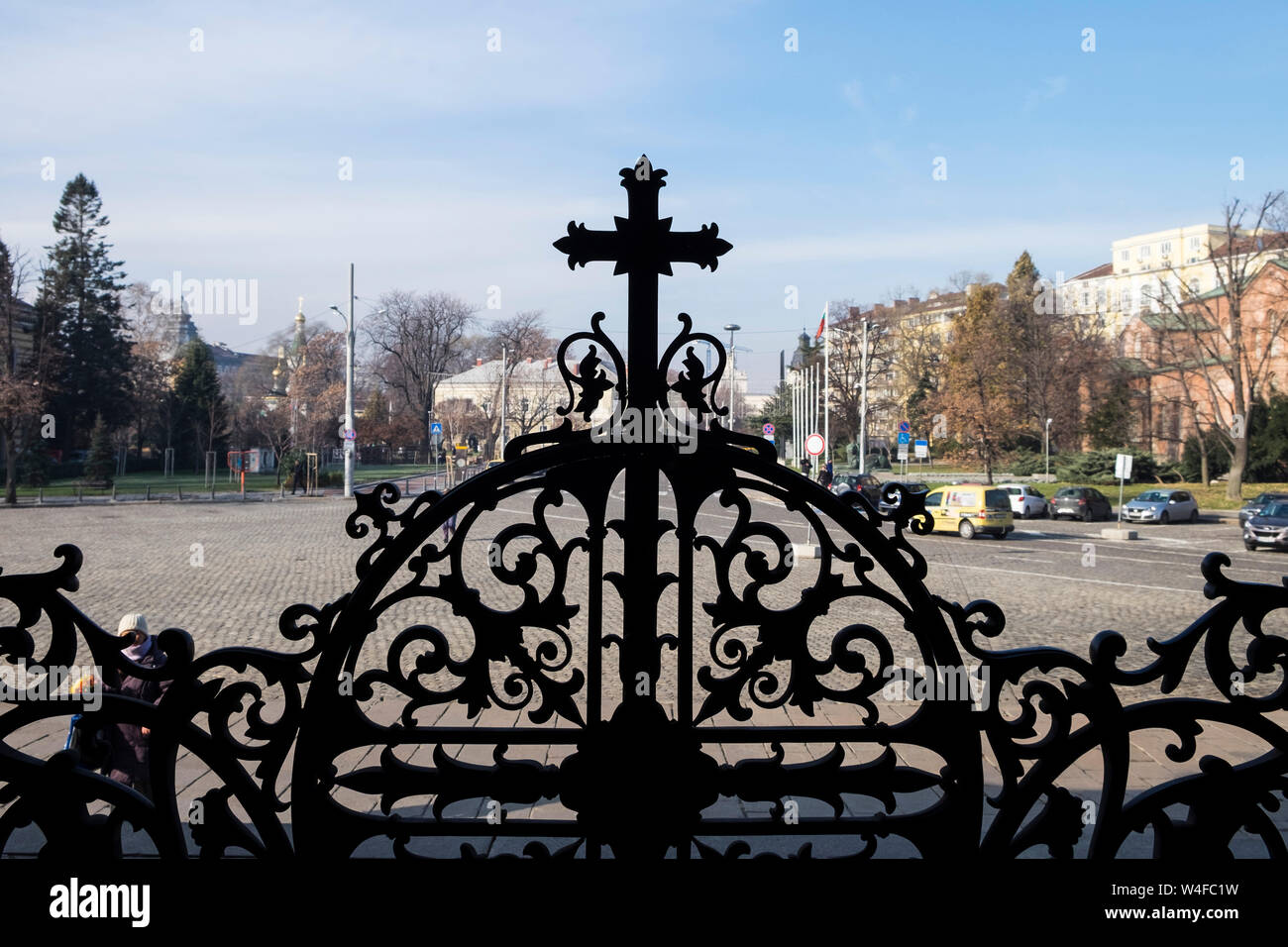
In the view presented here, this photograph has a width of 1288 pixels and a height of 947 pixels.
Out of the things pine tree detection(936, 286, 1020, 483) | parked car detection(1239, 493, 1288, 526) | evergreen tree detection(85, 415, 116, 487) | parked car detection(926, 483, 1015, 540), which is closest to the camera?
parked car detection(926, 483, 1015, 540)

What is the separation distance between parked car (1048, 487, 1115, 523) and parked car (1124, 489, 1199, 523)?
1.31m

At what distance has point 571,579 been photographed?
1511cm

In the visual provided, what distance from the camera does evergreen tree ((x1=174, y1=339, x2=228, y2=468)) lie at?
65.2 m

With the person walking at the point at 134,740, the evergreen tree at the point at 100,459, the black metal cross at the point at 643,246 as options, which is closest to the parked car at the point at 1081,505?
the person walking at the point at 134,740

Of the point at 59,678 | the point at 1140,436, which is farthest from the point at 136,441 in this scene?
the point at 59,678

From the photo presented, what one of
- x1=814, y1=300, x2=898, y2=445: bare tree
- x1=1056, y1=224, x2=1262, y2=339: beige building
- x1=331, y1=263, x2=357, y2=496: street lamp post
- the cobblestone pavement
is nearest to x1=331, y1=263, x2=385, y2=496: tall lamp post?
x1=331, y1=263, x2=357, y2=496: street lamp post

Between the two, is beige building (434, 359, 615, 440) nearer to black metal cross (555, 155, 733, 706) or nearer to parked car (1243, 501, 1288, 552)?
parked car (1243, 501, 1288, 552)

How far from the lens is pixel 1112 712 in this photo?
2.71 metres

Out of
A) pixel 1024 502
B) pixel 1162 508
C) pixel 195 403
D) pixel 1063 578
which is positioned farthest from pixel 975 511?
pixel 195 403

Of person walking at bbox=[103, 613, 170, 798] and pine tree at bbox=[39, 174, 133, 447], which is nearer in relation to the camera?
person walking at bbox=[103, 613, 170, 798]

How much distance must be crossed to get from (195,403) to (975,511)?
176 feet

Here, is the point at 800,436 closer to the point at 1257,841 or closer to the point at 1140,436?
the point at 1140,436

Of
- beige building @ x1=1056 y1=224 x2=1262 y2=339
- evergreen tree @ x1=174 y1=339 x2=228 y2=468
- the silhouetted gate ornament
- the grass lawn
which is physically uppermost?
beige building @ x1=1056 y1=224 x2=1262 y2=339

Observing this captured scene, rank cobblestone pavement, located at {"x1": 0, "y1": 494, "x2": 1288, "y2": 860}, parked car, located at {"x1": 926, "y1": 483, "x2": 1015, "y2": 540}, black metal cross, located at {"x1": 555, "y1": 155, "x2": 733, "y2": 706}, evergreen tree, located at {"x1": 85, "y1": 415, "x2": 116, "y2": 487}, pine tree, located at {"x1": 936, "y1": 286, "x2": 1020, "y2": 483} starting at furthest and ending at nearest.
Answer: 1. pine tree, located at {"x1": 936, "y1": 286, "x2": 1020, "y2": 483}
2. evergreen tree, located at {"x1": 85, "y1": 415, "x2": 116, "y2": 487}
3. parked car, located at {"x1": 926, "y1": 483, "x2": 1015, "y2": 540}
4. cobblestone pavement, located at {"x1": 0, "y1": 494, "x2": 1288, "y2": 860}
5. black metal cross, located at {"x1": 555, "y1": 155, "x2": 733, "y2": 706}
